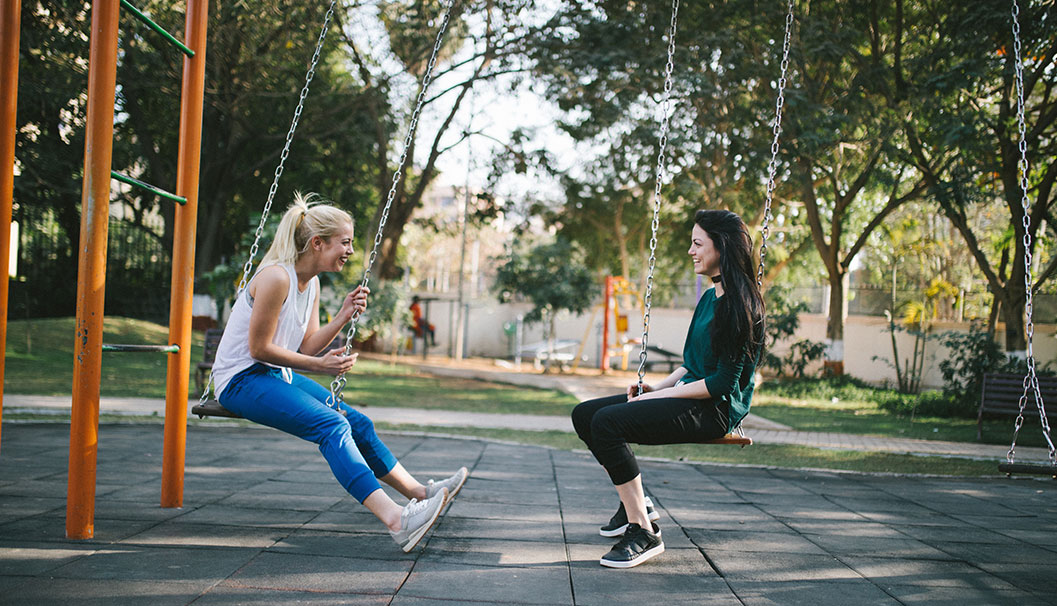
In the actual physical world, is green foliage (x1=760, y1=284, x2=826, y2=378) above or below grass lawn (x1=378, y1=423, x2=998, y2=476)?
above

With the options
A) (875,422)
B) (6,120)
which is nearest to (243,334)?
(6,120)

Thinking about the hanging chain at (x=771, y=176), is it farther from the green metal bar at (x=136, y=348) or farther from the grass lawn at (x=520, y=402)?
the grass lawn at (x=520, y=402)

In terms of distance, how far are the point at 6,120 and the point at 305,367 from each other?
5.30ft

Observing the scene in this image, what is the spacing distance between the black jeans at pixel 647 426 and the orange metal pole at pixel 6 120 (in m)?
2.50

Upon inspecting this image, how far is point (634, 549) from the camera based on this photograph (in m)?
3.33

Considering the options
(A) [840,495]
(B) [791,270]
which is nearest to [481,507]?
(A) [840,495]

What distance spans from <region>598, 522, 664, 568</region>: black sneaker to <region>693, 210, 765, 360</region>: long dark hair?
33.0 inches

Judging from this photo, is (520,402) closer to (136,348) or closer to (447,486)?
(447,486)

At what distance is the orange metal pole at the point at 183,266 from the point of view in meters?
3.96

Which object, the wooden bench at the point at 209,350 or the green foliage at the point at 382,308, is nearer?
the wooden bench at the point at 209,350

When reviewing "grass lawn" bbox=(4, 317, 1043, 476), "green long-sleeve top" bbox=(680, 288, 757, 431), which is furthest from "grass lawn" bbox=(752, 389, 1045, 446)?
"green long-sleeve top" bbox=(680, 288, 757, 431)

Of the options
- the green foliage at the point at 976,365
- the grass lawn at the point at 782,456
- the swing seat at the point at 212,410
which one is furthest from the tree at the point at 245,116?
the green foliage at the point at 976,365

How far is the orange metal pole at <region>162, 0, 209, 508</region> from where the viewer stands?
3.96 m

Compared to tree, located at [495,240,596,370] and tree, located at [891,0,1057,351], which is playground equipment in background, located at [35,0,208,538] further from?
Answer: tree, located at [495,240,596,370]
